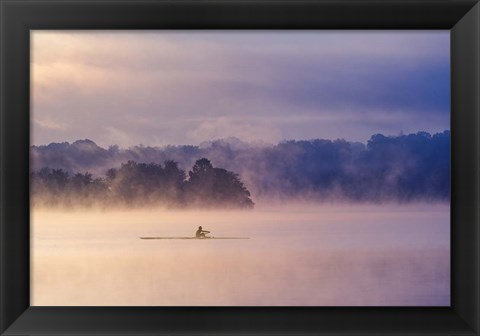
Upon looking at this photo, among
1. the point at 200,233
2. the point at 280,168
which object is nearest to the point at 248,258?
the point at 200,233

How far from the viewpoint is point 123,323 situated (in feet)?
5.14

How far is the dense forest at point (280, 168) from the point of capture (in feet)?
5.27

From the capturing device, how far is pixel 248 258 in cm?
161

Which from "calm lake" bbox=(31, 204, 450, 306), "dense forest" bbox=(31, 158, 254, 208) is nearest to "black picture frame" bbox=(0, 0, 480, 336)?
"calm lake" bbox=(31, 204, 450, 306)

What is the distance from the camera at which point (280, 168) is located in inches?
63.9

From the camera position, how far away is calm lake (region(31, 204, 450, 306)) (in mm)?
1594

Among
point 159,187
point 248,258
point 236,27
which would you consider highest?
point 236,27

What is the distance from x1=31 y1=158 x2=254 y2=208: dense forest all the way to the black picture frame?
0.17 metres

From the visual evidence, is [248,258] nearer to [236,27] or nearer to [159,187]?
[159,187]

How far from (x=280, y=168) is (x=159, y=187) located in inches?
14.7

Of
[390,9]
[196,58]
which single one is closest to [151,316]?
[196,58]

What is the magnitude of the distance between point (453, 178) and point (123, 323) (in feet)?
3.47

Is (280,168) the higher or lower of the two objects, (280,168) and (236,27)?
the lower

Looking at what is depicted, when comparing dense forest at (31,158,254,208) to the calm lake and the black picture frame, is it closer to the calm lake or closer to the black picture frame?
the calm lake
